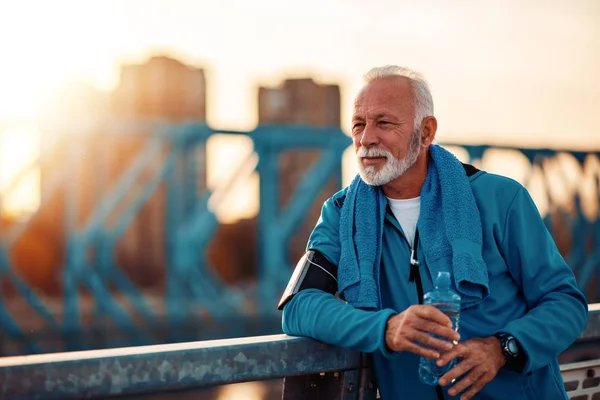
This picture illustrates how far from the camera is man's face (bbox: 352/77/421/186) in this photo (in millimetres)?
3297

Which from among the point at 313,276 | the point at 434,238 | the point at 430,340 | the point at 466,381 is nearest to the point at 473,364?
the point at 466,381

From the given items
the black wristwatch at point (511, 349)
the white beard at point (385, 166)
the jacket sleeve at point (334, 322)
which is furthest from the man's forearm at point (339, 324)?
the white beard at point (385, 166)

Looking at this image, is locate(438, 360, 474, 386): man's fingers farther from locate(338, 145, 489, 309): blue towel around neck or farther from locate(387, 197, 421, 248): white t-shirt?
locate(387, 197, 421, 248): white t-shirt

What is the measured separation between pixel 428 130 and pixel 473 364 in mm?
949

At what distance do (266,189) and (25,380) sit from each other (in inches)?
724

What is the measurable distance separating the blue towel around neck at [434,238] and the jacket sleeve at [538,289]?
123 millimetres

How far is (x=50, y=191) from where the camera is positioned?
69.3 feet

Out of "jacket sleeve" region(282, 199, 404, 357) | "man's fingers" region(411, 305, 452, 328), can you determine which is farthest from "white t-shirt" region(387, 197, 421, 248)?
"man's fingers" region(411, 305, 452, 328)

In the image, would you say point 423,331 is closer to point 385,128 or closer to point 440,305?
point 440,305

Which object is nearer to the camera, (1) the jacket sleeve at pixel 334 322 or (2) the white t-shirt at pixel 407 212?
(1) the jacket sleeve at pixel 334 322

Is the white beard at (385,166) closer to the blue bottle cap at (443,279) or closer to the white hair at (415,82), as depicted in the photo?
the white hair at (415,82)

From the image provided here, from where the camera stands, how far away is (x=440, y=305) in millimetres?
2865

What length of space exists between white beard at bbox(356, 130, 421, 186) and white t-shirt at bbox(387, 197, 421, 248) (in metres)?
0.09

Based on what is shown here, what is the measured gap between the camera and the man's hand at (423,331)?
273 centimetres
